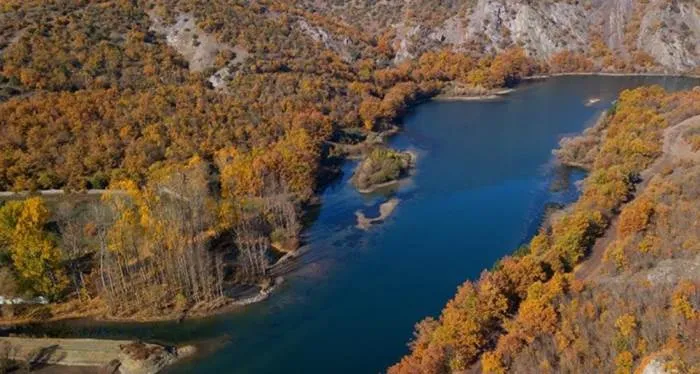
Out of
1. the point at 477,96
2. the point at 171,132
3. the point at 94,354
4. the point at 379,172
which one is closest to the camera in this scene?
the point at 94,354

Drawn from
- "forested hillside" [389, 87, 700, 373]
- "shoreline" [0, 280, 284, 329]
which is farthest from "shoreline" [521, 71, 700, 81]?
"shoreline" [0, 280, 284, 329]

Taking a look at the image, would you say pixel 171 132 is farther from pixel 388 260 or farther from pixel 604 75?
pixel 604 75

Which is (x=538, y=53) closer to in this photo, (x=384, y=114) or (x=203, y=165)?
(x=384, y=114)

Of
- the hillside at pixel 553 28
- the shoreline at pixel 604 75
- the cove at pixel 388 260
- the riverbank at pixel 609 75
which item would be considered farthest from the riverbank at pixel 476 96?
the cove at pixel 388 260

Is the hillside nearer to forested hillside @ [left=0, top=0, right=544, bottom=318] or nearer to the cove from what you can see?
forested hillside @ [left=0, top=0, right=544, bottom=318]

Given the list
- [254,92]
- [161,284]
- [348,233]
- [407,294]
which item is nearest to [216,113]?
[254,92]

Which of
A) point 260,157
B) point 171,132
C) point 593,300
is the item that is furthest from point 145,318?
point 171,132

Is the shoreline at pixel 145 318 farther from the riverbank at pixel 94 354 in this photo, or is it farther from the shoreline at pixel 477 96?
the shoreline at pixel 477 96
